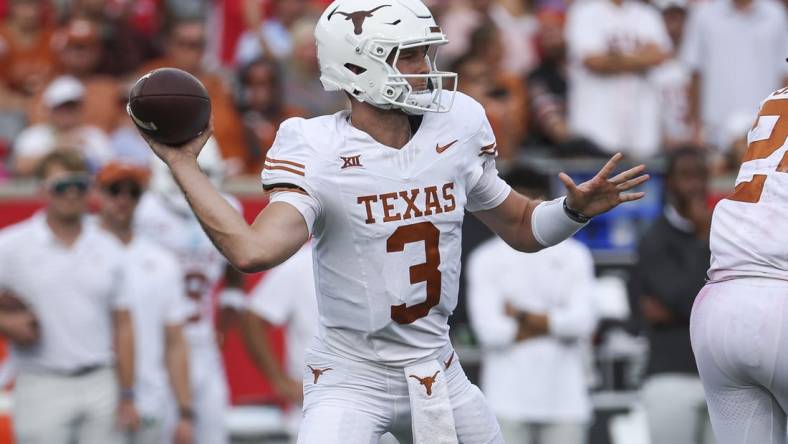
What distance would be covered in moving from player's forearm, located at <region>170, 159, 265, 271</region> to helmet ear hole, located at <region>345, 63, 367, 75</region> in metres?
0.73

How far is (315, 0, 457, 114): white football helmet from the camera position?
4559 mm

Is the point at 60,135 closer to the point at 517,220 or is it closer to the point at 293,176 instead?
the point at 517,220

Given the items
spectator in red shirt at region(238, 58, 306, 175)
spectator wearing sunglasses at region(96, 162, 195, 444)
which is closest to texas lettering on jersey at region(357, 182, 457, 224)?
spectator wearing sunglasses at region(96, 162, 195, 444)

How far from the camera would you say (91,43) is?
10.4 m

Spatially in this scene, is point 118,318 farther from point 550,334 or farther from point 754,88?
point 754,88

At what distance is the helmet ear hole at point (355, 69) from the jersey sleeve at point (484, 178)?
0.43 metres

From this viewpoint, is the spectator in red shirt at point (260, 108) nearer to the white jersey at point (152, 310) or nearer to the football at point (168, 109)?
the white jersey at point (152, 310)

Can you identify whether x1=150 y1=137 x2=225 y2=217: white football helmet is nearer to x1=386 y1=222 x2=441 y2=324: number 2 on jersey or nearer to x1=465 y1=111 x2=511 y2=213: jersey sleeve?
x1=465 y1=111 x2=511 y2=213: jersey sleeve

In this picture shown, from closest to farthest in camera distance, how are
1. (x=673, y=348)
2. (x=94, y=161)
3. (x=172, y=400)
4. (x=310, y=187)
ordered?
(x=310, y=187) → (x=673, y=348) → (x=172, y=400) → (x=94, y=161)

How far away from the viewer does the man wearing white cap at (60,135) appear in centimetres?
941

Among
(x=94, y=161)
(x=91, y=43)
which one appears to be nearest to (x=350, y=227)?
(x=94, y=161)

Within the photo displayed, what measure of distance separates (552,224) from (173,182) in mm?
4412

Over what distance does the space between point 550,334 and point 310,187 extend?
357cm

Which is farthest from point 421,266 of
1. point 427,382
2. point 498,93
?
point 498,93
